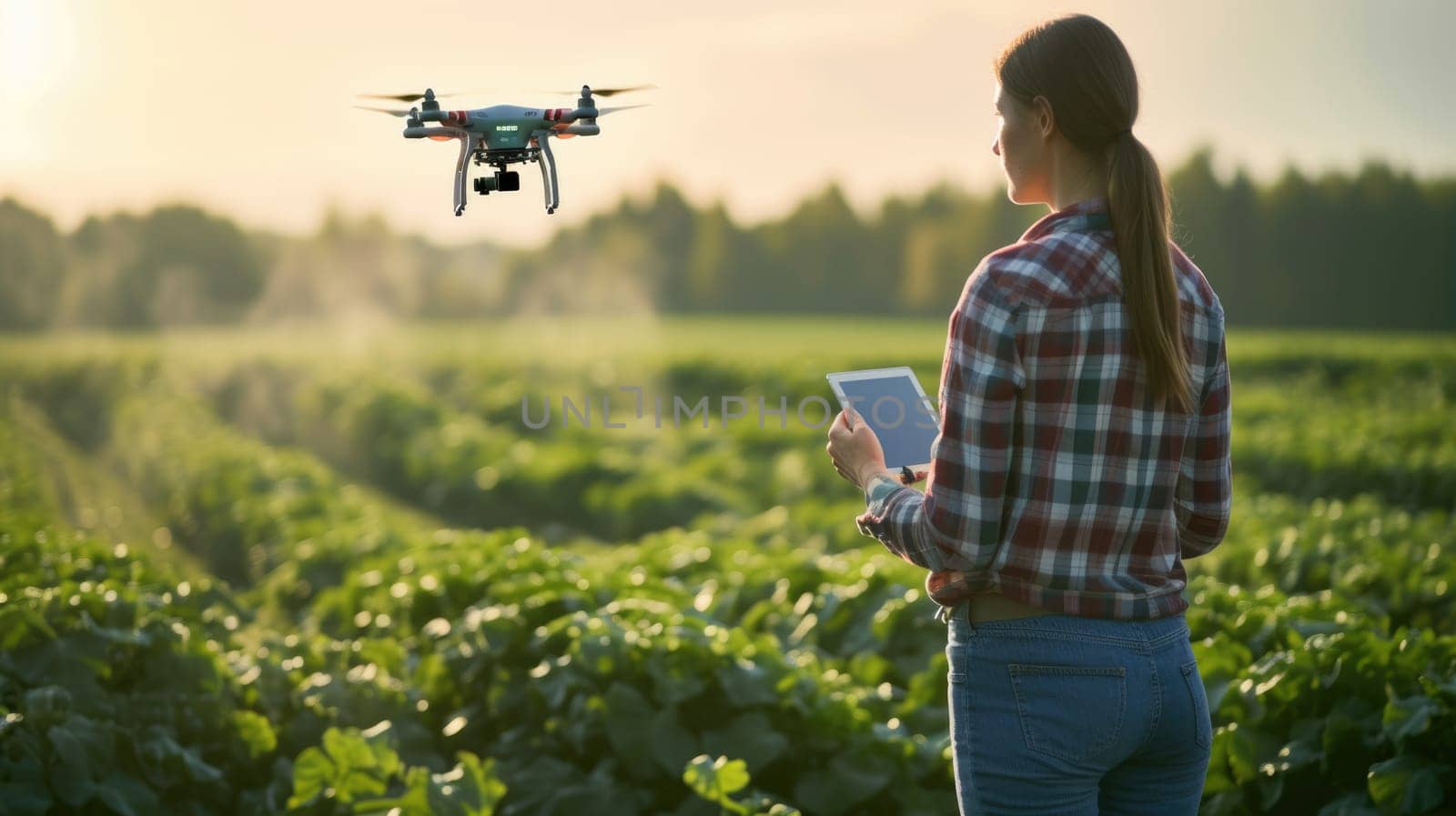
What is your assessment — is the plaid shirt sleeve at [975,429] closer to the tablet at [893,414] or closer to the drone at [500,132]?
the tablet at [893,414]

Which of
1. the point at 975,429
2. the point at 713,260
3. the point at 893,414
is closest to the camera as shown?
the point at 975,429

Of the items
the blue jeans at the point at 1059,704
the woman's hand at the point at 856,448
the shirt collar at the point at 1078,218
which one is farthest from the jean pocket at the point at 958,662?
the shirt collar at the point at 1078,218

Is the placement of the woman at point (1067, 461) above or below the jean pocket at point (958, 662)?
above

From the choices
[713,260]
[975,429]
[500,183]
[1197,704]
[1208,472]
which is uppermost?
[500,183]

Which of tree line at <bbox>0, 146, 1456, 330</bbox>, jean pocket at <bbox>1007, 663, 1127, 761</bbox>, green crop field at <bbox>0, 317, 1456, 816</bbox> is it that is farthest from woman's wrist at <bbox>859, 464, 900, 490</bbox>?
Answer: tree line at <bbox>0, 146, 1456, 330</bbox>

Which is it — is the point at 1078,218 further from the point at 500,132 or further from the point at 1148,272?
the point at 500,132

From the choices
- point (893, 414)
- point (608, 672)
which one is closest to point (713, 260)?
point (608, 672)

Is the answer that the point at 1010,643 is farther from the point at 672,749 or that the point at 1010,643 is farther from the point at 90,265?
the point at 90,265
